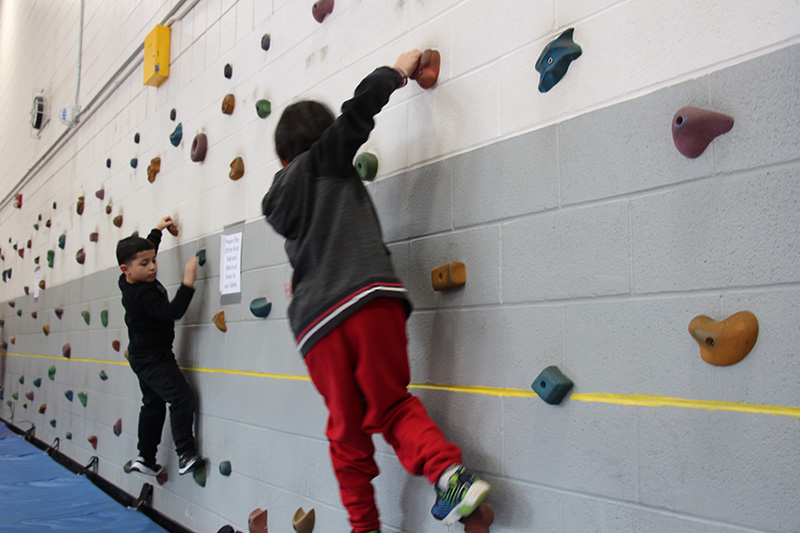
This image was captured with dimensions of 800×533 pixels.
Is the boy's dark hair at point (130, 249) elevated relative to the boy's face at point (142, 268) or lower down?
elevated

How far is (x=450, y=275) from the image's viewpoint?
1.47 m

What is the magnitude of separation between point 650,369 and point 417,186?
79 cm

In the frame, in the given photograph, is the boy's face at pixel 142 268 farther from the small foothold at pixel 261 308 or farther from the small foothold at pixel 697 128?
the small foothold at pixel 697 128

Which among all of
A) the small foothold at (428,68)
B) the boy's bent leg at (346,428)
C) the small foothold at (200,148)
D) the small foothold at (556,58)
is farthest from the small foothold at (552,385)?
the small foothold at (200,148)

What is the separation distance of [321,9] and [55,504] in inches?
107

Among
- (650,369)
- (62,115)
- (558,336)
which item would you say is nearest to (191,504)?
(558,336)

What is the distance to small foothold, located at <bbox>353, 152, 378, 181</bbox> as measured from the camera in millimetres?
1790

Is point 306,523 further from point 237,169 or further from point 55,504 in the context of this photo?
point 55,504

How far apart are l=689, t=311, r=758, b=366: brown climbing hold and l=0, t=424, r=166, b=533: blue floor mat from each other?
8.22ft

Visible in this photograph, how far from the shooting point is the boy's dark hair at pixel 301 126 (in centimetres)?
162

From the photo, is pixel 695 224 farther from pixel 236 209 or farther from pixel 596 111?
pixel 236 209

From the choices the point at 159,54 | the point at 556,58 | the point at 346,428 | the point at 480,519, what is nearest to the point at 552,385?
the point at 480,519

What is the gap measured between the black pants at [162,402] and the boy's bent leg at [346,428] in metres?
1.22

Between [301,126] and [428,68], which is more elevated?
[428,68]
